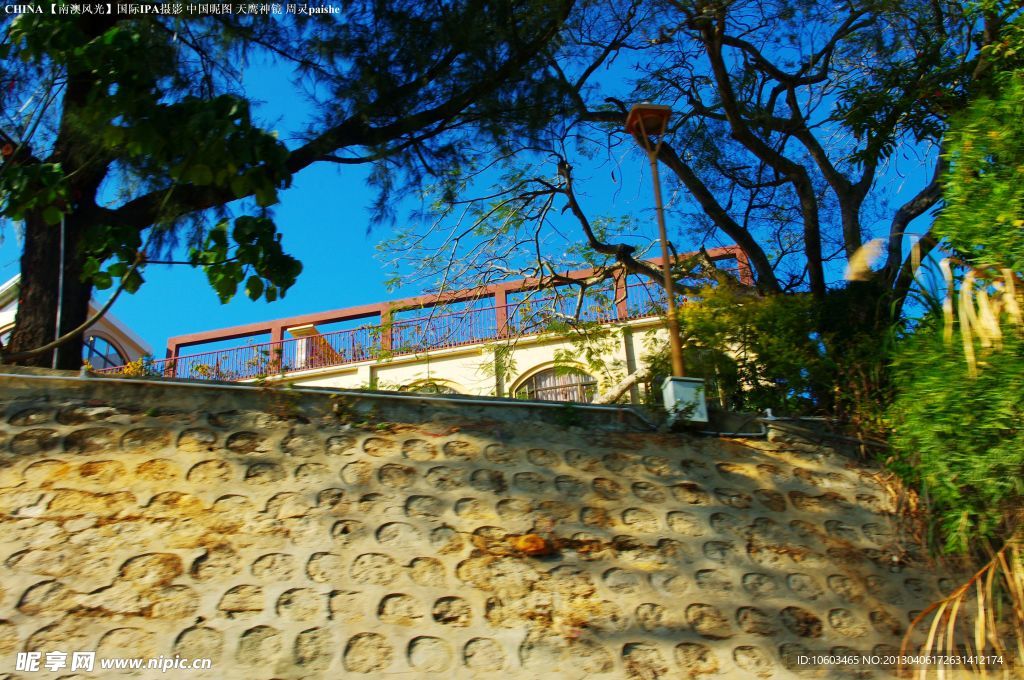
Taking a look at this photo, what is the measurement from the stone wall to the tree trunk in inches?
44.0

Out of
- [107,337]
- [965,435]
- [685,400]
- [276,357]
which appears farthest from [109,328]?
[965,435]

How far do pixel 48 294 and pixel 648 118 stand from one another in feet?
14.6

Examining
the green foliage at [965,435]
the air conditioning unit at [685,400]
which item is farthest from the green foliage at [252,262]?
the green foliage at [965,435]

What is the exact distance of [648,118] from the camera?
20.3 ft

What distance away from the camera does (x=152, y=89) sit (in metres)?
5.17

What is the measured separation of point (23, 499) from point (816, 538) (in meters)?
4.05

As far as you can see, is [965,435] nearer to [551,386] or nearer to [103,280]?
[103,280]

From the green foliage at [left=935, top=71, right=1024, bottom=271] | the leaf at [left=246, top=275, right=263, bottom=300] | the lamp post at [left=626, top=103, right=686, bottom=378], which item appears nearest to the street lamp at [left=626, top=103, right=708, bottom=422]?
the lamp post at [left=626, top=103, right=686, bottom=378]

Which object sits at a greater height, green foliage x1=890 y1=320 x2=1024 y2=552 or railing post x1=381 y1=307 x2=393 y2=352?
railing post x1=381 y1=307 x2=393 y2=352

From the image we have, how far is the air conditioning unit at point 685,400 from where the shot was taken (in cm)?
527

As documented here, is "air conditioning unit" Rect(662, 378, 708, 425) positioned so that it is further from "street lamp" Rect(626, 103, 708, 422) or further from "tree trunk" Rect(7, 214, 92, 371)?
"tree trunk" Rect(7, 214, 92, 371)

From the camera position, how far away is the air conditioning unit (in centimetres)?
527

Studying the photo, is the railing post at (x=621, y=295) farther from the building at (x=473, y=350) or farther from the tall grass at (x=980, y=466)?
the tall grass at (x=980, y=466)

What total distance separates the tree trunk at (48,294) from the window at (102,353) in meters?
9.84
